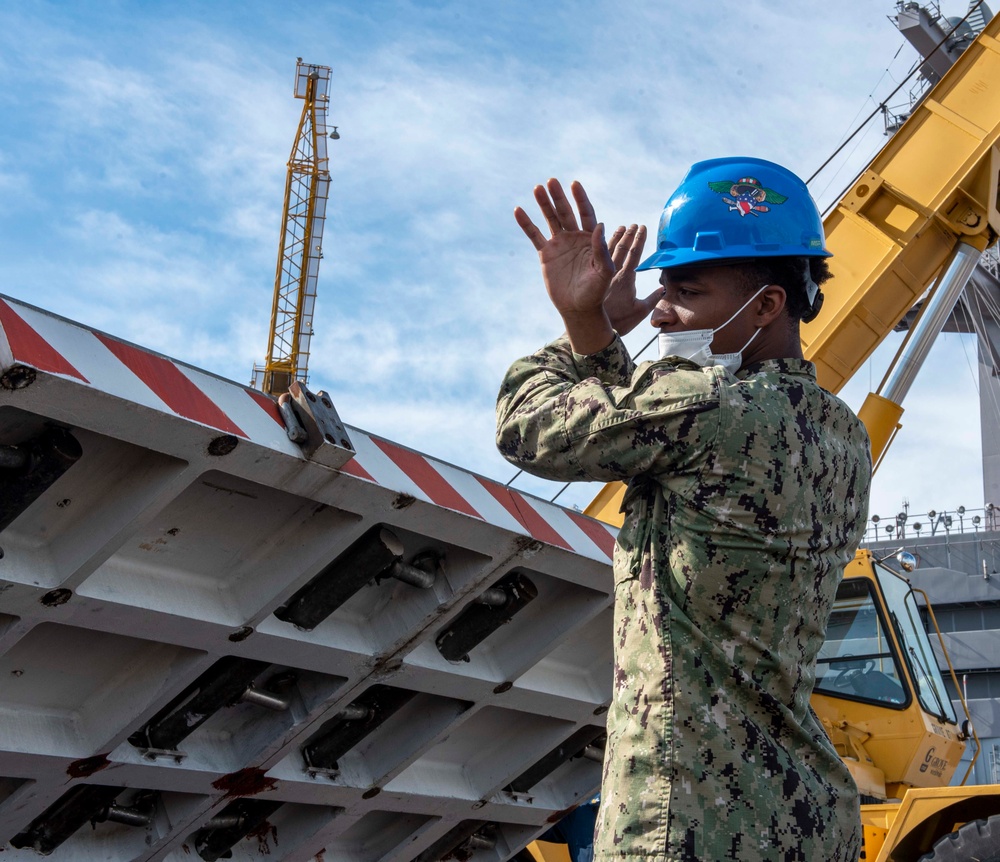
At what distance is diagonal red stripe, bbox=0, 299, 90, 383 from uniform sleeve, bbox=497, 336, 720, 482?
104cm

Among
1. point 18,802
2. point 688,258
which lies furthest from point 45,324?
point 18,802

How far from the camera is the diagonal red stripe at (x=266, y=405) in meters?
3.35

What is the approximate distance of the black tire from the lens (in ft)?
19.3

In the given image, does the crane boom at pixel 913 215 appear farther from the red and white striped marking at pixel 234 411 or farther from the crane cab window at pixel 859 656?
the red and white striped marking at pixel 234 411

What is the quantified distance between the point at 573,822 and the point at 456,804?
1.26m

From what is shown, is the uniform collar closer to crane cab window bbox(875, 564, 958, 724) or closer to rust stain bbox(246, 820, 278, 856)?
rust stain bbox(246, 820, 278, 856)

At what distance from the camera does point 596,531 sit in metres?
4.40

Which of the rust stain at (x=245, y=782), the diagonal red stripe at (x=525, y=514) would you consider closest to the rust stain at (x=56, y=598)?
the rust stain at (x=245, y=782)

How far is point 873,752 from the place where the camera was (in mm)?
7000

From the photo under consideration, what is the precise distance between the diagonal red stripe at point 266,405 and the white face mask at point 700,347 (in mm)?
1254

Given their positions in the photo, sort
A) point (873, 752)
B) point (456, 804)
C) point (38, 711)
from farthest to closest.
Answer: point (873, 752) < point (456, 804) < point (38, 711)

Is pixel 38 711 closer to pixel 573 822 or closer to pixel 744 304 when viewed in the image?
pixel 744 304

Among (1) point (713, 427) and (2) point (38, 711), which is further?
(2) point (38, 711)

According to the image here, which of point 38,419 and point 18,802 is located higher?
point 38,419
